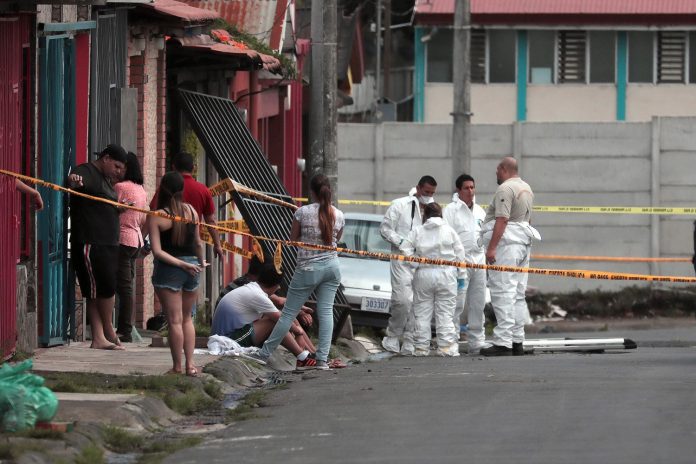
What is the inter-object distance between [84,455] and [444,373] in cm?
506

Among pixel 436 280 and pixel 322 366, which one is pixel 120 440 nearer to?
pixel 322 366

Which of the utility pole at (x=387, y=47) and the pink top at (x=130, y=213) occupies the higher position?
the utility pole at (x=387, y=47)

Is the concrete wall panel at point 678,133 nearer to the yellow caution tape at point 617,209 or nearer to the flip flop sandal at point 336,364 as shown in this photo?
the yellow caution tape at point 617,209

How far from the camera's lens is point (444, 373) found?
43.8 feet

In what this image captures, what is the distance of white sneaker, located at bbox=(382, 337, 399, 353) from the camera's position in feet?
55.9

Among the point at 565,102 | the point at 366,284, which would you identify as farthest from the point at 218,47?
the point at 565,102

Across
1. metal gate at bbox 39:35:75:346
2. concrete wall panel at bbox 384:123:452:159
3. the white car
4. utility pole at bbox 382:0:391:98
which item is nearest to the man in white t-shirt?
metal gate at bbox 39:35:75:346

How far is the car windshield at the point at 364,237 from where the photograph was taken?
20.0 meters

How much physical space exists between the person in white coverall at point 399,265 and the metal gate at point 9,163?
510 cm

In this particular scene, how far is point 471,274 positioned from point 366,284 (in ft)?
6.07

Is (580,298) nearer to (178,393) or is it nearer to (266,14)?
(266,14)

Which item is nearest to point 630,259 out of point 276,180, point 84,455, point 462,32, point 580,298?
point 580,298

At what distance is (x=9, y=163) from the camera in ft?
41.3

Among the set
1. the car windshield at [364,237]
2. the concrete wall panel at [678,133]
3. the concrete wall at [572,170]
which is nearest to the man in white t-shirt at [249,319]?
the car windshield at [364,237]
